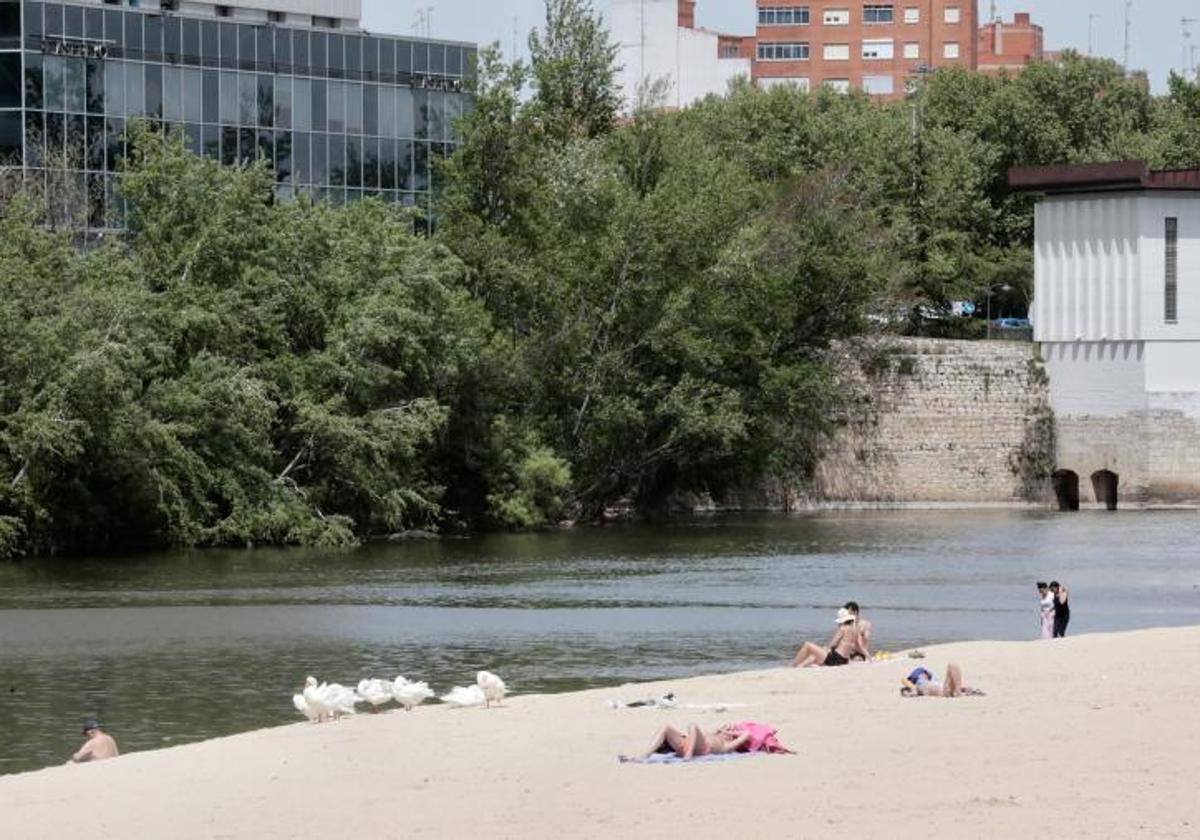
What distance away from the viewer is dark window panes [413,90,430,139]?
95062 millimetres

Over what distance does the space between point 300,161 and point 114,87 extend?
329 inches

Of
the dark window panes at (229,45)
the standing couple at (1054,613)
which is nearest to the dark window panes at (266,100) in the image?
the dark window panes at (229,45)

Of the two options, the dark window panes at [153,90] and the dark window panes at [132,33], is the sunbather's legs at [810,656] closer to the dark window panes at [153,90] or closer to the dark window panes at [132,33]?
the dark window panes at [153,90]

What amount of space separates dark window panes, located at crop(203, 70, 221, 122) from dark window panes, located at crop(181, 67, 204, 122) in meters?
0.20

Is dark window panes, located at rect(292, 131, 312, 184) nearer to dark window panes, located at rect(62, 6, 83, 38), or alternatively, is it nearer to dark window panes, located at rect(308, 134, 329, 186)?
dark window panes, located at rect(308, 134, 329, 186)

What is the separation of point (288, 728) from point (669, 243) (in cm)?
4649

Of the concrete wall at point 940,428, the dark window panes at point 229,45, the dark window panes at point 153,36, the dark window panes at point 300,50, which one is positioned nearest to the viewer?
the concrete wall at point 940,428

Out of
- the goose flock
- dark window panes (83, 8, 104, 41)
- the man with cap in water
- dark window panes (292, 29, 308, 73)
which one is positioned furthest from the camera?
dark window panes (292, 29, 308, 73)

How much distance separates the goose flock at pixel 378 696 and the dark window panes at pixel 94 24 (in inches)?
2401

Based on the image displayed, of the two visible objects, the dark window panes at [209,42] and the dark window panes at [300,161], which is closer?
the dark window panes at [209,42]

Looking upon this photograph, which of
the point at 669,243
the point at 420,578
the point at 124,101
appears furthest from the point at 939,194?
the point at 420,578

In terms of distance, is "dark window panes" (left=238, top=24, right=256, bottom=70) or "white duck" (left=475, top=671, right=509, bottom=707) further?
"dark window panes" (left=238, top=24, right=256, bottom=70)

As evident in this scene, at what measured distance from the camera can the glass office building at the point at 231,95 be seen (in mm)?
83875

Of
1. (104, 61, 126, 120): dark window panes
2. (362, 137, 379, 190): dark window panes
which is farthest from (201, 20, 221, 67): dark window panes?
(362, 137, 379, 190): dark window panes
